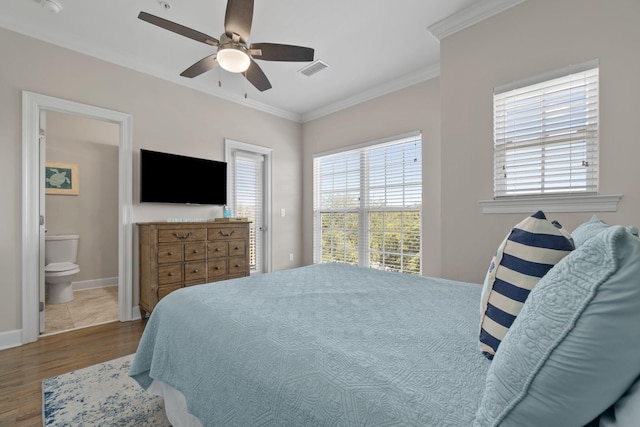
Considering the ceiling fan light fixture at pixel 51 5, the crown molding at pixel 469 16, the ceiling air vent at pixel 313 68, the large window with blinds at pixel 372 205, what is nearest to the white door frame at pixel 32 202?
the ceiling fan light fixture at pixel 51 5

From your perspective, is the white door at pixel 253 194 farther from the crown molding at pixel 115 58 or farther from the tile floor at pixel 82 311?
the tile floor at pixel 82 311

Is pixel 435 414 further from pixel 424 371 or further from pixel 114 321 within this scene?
pixel 114 321

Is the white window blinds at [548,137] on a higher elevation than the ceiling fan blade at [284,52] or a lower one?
lower

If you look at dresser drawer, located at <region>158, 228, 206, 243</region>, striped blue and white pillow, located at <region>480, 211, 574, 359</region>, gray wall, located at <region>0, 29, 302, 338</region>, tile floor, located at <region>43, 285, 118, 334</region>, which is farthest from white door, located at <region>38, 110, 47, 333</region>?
striped blue and white pillow, located at <region>480, 211, 574, 359</region>

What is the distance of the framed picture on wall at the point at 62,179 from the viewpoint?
443 centimetres

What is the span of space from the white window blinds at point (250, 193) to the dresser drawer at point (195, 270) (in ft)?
3.62

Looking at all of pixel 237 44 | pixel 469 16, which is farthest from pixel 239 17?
pixel 469 16

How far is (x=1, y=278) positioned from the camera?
2549mm

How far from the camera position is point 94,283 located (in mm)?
4766

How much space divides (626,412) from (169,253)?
333cm

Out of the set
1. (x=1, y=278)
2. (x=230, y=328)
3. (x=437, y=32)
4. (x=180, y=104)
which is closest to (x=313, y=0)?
(x=437, y=32)

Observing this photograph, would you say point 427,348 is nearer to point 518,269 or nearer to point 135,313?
point 518,269

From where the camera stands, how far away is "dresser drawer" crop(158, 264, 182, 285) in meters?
3.01

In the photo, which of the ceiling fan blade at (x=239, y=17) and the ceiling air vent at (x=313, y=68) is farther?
the ceiling air vent at (x=313, y=68)
